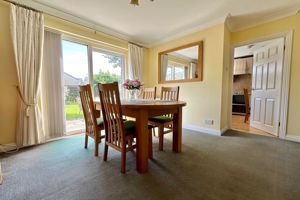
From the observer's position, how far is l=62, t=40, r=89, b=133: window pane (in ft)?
9.23

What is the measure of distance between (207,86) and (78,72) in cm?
291

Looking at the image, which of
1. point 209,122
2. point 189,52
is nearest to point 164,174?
point 209,122

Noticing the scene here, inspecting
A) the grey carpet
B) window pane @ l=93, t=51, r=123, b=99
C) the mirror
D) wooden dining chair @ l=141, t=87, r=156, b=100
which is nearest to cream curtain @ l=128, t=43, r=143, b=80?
window pane @ l=93, t=51, r=123, b=99

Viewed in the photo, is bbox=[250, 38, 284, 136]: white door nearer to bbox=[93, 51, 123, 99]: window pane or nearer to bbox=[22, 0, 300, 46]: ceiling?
bbox=[22, 0, 300, 46]: ceiling

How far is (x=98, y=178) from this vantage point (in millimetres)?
1436

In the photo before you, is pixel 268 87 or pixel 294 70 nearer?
pixel 294 70

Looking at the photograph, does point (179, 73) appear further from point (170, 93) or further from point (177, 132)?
point (177, 132)

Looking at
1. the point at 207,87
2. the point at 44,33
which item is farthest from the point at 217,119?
the point at 44,33

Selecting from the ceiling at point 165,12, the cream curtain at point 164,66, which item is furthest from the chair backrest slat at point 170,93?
the ceiling at point 165,12

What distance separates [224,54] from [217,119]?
138 centimetres

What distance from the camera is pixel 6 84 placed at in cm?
209

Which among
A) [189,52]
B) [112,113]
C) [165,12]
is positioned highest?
[165,12]

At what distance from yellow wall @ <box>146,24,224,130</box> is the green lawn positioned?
256cm

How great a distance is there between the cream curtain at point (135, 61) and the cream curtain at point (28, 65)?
1.98 metres
